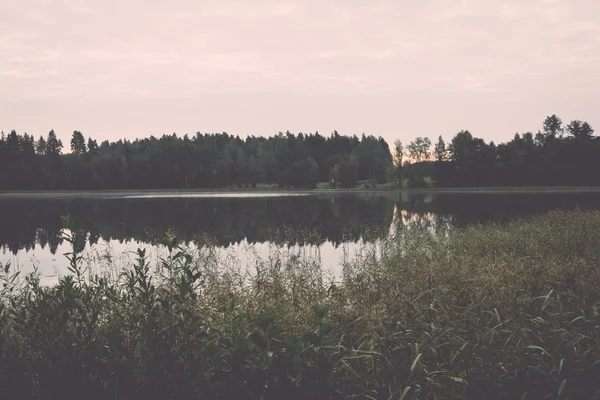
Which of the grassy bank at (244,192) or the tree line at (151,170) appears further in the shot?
the tree line at (151,170)

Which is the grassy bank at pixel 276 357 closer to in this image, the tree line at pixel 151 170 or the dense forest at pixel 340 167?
the dense forest at pixel 340 167

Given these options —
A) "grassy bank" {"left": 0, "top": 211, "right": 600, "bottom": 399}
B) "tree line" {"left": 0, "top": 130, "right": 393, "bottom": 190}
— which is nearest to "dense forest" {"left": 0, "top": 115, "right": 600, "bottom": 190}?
"tree line" {"left": 0, "top": 130, "right": 393, "bottom": 190}

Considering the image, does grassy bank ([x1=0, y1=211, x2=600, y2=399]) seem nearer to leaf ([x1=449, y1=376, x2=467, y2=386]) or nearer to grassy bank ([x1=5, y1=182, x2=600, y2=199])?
leaf ([x1=449, y1=376, x2=467, y2=386])

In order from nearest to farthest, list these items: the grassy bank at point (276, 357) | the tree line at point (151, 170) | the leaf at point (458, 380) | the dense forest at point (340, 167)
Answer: the grassy bank at point (276, 357) < the leaf at point (458, 380) < the dense forest at point (340, 167) < the tree line at point (151, 170)

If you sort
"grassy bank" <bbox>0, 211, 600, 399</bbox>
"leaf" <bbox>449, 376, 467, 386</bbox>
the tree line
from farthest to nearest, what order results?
1. the tree line
2. "leaf" <bbox>449, 376, 467, 386</bbox>
3. "grassy bank" <bbox>0, 211, 600, 399</bbox>

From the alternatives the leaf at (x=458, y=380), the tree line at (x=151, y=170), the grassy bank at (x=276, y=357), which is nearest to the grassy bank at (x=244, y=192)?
the tree line at (x=151, y=170)

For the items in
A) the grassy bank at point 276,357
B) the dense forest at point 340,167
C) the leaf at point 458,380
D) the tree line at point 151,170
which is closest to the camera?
the grassy bank at point 276,357

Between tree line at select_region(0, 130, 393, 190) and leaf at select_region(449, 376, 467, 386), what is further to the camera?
tree line at select_region(0, 130, 393, 190)

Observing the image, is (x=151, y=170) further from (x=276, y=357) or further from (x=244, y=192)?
(x=276, y=357)

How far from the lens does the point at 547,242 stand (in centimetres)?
1889

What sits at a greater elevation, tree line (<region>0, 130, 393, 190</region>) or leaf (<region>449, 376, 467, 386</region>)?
tree line (<region>0, 130, 393, 190</region>)

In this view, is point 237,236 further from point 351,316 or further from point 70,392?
point 70,392

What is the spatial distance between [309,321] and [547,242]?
13.2 m

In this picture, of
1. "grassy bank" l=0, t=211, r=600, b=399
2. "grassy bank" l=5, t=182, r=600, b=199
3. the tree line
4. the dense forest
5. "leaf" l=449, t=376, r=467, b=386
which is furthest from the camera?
the tree line
